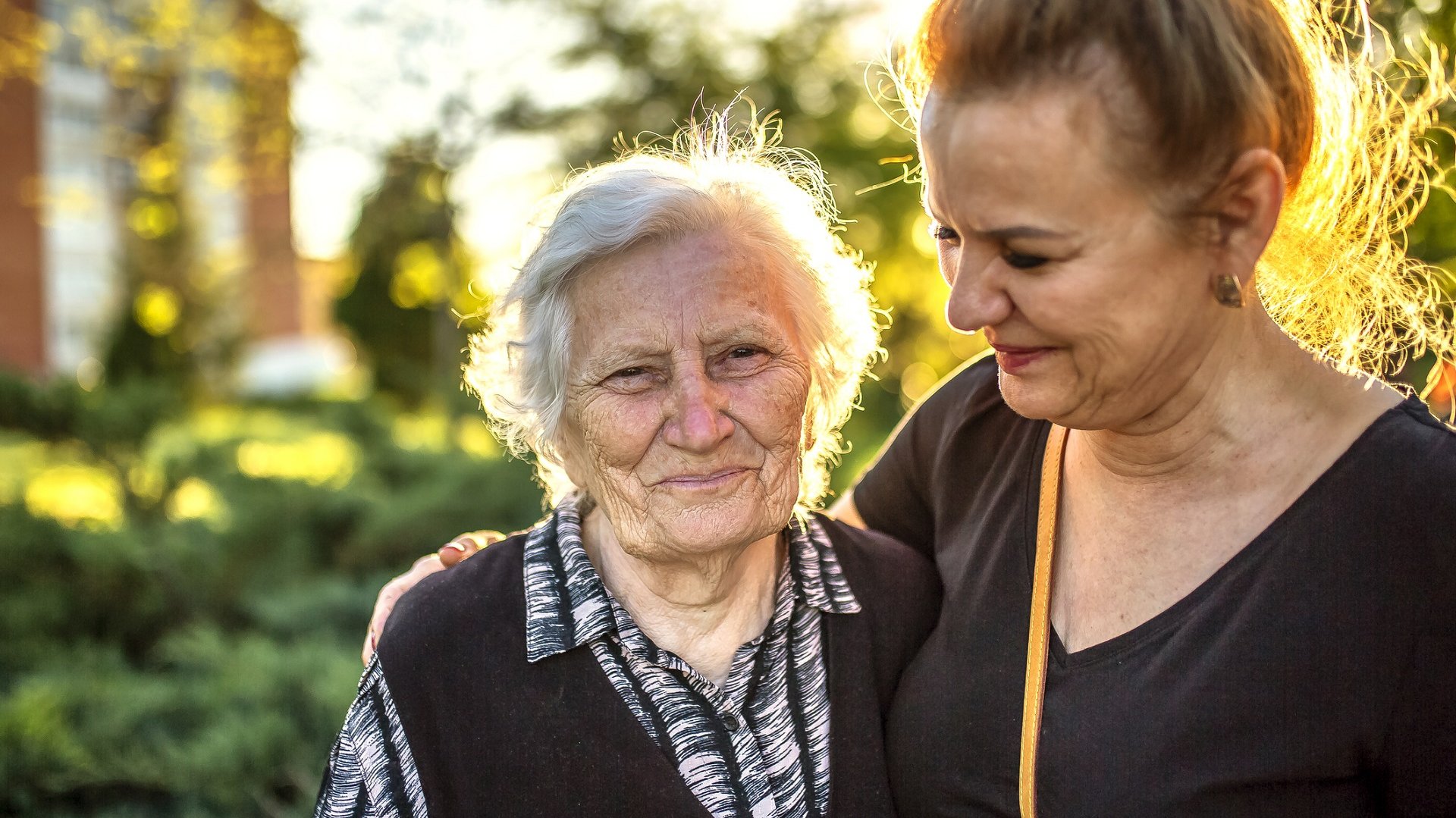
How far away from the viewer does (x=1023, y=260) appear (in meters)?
1.61

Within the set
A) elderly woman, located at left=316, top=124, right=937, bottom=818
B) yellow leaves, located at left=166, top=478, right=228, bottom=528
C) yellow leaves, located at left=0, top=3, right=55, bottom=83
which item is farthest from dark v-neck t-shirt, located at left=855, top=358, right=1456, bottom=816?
yellow leaves, located at left=0, top=3, right=55, bottom=83

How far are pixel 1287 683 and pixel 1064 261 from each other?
670 mm

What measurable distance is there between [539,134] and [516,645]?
9319 millimetres

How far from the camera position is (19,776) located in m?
3.54

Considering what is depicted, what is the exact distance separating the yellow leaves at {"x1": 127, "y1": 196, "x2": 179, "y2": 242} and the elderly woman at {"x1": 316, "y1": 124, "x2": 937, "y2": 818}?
13.4 m

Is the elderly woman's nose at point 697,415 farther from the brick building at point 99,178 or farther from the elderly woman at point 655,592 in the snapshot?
the brick building at point 99,178

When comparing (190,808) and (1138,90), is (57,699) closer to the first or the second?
(190,808)

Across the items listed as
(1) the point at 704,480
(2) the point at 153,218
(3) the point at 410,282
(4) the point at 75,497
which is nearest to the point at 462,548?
(1) the point at 704,480

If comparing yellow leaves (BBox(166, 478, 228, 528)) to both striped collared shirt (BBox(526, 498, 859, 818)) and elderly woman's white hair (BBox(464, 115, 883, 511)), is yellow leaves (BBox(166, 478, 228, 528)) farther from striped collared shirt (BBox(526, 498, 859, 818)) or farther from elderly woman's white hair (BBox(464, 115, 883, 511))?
striped collared shirt (BBox(526, 498, 859, 818))

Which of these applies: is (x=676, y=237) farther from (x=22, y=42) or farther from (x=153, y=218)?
(x=153, y=218)

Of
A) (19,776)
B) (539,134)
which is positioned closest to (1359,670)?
(19,776)

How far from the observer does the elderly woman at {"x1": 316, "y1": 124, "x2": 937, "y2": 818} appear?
6.51ft

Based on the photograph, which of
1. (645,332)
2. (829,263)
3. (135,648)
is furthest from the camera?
(135,648)

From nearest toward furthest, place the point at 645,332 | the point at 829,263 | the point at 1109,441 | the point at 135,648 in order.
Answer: the point at 1109,441 < the point at 645,332 < the point at 829,263 < the point at 135,648
